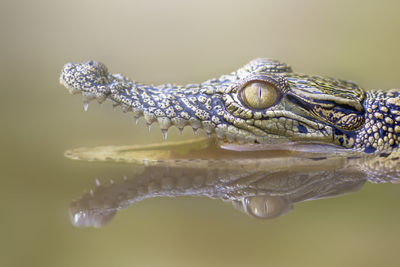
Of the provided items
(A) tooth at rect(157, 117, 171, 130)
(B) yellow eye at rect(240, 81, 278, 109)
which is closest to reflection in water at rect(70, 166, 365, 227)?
(A) tooth at rect(157, 117, 171, 130)

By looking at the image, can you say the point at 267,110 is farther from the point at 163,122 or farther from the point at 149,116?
the point at 149,116

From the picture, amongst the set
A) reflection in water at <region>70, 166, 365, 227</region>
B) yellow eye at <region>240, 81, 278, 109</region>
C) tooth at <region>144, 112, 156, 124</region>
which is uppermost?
yellow eye at <region>240, 81, 278, 109</region>

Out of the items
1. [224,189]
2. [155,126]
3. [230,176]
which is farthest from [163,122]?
[155,126]

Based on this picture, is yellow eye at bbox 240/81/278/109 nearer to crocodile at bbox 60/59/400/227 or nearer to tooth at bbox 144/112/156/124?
crocodile at bbox 60/59/400/227

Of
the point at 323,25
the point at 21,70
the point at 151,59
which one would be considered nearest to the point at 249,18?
the point at 323,25

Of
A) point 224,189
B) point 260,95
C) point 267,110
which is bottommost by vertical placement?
point 224,189

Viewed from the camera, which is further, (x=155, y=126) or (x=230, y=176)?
(x=155, y=126)

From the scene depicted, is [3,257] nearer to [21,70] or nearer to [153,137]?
[153,137]
